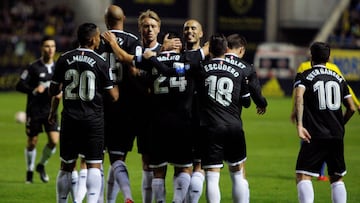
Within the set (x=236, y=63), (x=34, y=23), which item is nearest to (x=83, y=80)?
(x=236, y=63)

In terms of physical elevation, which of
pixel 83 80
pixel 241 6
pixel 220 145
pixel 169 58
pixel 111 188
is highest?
pixel 241 6

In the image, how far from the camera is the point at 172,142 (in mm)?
11188

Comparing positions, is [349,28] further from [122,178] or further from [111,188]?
[122,178]

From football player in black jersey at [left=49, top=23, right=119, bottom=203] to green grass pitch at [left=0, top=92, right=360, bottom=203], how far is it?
2.69m

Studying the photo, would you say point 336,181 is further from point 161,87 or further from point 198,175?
point 161,87

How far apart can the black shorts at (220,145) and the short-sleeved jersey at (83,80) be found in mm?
1278

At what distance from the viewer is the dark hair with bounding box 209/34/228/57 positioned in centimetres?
1100

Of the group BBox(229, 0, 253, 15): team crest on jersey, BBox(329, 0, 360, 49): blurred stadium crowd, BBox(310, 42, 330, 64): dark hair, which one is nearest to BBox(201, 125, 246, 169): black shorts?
BBox(310, 42, 330, 64): dark hair

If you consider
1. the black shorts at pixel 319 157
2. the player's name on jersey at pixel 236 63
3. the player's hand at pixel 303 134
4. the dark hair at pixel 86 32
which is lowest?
the black shorts at pixel 319 157

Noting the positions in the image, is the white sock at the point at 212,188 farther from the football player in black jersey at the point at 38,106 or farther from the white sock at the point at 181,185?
the football player in black jersey at the point at 38,106

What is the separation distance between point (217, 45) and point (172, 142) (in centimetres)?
124

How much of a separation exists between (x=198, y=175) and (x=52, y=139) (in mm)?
5176

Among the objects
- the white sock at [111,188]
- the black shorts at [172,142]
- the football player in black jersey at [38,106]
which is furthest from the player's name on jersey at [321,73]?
the football player in black jersey at [38,106]

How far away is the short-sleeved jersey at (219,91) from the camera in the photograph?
36.4 feet
